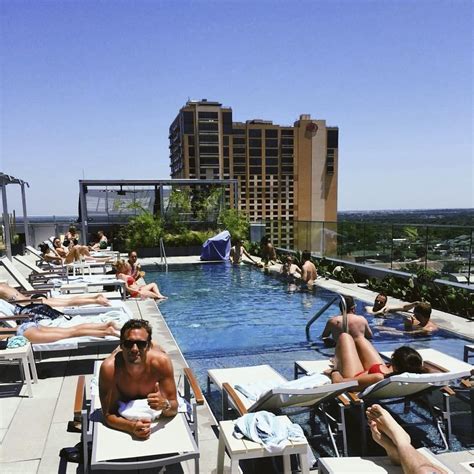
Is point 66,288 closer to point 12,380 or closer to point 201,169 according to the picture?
point 12,380

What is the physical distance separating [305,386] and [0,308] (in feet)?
15.0

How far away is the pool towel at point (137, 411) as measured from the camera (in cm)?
305

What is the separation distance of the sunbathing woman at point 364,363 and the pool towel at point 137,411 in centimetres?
170

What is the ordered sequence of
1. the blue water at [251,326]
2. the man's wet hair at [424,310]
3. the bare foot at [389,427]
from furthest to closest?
the man's wet hair at [424,310] < the blue water at [251,326] < the bare foot at [389,427]

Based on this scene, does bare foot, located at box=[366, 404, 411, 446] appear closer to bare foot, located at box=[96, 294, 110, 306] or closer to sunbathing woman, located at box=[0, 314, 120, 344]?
sunbathing woman, located at box=[0, 314, 120, 344]

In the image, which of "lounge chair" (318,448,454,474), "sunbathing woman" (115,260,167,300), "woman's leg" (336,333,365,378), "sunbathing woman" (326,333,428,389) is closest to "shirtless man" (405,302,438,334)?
"sunbathing woman" (326,333,428,389)

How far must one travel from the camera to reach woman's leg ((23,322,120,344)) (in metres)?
5.16

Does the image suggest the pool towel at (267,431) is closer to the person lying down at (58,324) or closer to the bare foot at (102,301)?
the person lying down at (58,324)

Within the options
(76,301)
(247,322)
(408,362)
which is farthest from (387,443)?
(76,301)

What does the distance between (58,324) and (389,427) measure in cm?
447

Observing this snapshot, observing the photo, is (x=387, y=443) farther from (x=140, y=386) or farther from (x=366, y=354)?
(x=140, y=386)

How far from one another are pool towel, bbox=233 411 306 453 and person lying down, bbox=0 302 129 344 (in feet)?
9.34

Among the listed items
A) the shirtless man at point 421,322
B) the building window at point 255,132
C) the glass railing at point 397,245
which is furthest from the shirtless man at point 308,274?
the building window at point 255,132

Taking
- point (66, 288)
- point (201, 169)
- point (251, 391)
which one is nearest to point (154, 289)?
point (66, 288)
